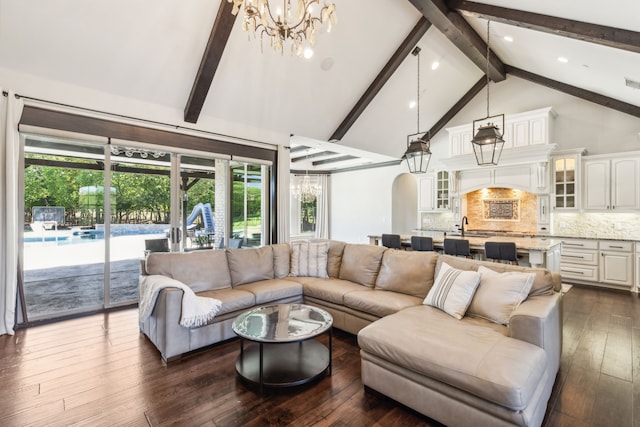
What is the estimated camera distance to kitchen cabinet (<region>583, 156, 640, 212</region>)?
5121 mm

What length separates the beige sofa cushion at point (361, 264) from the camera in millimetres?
3612

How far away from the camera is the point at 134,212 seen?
4512 millimetres

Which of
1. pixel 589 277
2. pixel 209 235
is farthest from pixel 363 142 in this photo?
pixel 589 277

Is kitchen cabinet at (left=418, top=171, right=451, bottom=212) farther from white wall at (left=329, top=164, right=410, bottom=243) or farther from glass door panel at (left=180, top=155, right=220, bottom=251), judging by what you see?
glass door panel at (left=180, top=155, right=220, bottom=251)

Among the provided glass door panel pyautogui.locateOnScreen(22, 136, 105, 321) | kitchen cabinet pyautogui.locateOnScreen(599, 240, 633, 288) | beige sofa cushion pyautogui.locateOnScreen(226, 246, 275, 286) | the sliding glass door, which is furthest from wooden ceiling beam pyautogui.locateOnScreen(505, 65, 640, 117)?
glass door panel pyautogui.locateOnScreen(22, 136, 105, 321)

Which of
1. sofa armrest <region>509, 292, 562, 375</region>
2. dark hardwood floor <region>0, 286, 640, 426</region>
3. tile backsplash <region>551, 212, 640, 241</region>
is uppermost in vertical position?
tile backsplash <region>551, 212, 640, 241</region>

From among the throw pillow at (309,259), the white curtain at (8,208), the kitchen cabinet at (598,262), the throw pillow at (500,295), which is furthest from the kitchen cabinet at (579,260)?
the white curtain at (8,208)

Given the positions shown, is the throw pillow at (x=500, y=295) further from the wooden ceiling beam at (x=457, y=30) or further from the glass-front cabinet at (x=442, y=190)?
the glass-front cabinet at (x=442, y=190)

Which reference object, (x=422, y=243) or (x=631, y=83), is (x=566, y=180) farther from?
(x=422, y=243)

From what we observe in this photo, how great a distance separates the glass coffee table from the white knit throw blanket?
415mm

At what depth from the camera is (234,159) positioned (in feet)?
17.5

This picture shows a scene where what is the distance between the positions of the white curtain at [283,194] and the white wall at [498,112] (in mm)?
3420

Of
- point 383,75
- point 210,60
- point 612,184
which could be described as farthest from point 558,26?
point 210,60

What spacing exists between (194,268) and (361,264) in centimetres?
193
